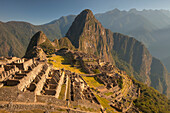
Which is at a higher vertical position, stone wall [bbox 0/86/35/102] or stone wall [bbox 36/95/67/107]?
stone wall [bbox 0/86/35/102]

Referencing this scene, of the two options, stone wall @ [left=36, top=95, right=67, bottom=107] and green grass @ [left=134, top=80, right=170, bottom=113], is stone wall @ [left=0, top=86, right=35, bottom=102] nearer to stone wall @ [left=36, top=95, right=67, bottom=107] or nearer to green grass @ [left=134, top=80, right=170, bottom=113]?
stone wall @ [left=36, top=95, right=67, bottom=107]

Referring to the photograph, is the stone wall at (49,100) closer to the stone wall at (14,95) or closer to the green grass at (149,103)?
the stone wall at (14,95)

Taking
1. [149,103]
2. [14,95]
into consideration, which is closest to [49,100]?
[14,95]

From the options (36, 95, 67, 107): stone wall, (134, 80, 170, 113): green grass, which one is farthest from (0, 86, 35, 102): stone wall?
(134, 80, 170, 113): green grass

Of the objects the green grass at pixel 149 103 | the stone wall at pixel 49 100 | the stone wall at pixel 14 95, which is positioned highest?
the stone wall at pixel 14 95

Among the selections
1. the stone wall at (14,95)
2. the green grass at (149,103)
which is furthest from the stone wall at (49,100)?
the green grass at (149,103)

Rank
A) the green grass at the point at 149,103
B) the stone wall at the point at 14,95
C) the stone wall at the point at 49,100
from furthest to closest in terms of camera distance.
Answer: the green grass at the point at 149,103 < the stone wall at the point at 49,100 < the stone wall at the point at 14,95

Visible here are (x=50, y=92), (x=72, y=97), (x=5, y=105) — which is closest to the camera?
(x=5, y=105)

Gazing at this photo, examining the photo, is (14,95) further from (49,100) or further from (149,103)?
(149,103)

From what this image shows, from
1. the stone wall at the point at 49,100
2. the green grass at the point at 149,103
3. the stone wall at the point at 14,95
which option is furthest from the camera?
the green grass at the point at 149,103

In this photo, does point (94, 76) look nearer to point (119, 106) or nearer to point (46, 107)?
point (119, 106)

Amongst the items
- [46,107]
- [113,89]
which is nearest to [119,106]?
[113,89]
